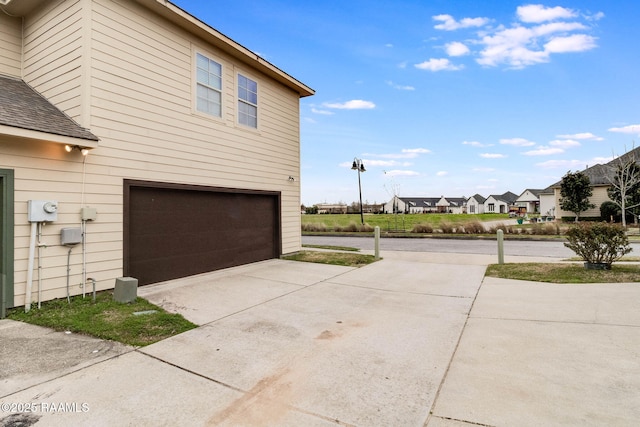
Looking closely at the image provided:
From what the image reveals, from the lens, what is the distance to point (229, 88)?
8.45 meters

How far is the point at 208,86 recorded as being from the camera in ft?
26.1

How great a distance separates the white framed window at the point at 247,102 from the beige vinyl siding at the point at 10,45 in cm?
479

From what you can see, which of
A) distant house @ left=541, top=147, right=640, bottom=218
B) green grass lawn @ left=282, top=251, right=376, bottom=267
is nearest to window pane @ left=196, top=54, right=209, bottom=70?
green grass lawn @ left=282, top=251, right=376, bottom=267

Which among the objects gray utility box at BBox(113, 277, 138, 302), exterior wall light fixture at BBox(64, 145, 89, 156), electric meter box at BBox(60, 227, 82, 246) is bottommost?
gray utility box at BBox(113, 277, 138, 302)

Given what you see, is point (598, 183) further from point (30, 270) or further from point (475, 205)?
point (475, 205)

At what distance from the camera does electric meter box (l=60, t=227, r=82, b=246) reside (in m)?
5.18

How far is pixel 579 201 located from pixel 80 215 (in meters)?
35.8

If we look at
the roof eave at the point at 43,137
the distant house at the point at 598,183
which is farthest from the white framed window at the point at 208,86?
the distant house at the point at 598,183

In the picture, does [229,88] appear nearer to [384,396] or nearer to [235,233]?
[235,233]

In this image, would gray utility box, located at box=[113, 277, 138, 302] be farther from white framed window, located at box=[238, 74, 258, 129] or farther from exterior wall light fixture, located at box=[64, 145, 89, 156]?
white framed window, located at box=[238, 74, 258, 129]

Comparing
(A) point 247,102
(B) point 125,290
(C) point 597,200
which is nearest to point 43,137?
(B) point 125,290

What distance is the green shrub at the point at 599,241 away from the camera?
23.6ft

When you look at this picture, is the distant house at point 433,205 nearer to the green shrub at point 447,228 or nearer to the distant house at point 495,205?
the distant house at point 495,205

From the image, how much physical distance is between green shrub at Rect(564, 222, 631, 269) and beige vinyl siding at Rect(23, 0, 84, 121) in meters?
11.2
